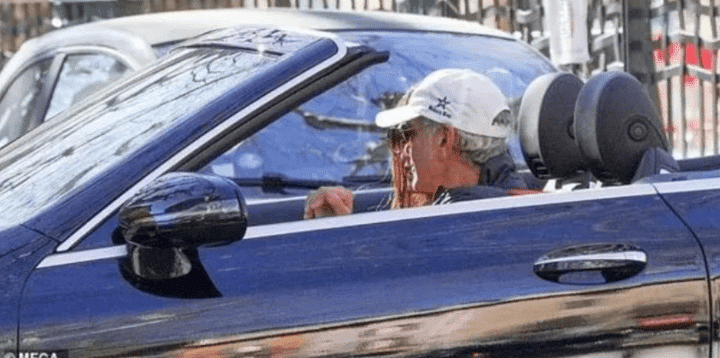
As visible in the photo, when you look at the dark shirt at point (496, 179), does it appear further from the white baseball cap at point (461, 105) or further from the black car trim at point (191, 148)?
the black car trim at point (191, 148)

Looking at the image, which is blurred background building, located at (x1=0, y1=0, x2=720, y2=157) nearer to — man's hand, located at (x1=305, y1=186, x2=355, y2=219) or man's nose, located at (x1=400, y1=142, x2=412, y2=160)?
man's hand, located at (x1=305, y1=186, x2=355, y2=219)

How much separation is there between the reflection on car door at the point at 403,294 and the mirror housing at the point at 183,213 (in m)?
0.09

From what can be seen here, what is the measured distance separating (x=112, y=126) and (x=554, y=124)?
3.56 feet

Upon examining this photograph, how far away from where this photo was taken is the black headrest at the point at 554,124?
189 inches

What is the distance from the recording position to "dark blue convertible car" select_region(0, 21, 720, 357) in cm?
373

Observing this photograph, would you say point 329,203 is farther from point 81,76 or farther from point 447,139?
point 81,76

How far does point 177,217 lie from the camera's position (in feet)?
12.2

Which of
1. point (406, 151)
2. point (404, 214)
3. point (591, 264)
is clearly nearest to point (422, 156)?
point (406, 151)

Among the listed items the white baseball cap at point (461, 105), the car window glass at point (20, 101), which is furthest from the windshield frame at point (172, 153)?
the car window glass at point (20, 101)

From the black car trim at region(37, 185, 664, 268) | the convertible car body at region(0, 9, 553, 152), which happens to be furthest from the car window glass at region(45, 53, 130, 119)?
the black car trim at region(37, 185, 664, 268)

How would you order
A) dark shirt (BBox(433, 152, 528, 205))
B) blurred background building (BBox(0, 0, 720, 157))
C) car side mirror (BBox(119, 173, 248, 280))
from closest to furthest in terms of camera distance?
1. car side mirror (BBox(119, 173, 248, 280))
2. dark shirt (BBox(433, 152, 528, 205))
3. blurred background building (BBox(0, 0, 720, 157))

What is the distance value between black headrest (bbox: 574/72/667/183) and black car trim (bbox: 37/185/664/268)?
43 cm

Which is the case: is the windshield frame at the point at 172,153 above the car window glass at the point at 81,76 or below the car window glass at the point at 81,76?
above

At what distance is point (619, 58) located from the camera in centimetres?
→ 1197
